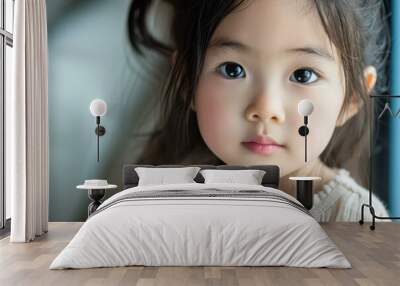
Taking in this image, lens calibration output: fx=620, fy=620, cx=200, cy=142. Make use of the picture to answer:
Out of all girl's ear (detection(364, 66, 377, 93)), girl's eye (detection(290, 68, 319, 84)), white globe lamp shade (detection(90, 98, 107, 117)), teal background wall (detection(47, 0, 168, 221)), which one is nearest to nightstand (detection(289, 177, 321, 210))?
girl's eye (detection(290, 68, 319, 84))

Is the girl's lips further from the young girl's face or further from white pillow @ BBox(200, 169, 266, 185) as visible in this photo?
white pillow @ BBox(200, 169, 266, 185)

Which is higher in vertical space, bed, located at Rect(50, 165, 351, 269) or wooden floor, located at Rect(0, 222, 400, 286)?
bed, located at Rect(50, 165, 351, 269)

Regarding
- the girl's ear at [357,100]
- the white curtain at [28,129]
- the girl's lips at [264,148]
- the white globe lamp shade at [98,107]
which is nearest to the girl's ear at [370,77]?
the girl's ear at [357,100]

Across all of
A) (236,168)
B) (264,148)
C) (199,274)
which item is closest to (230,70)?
(264,148)

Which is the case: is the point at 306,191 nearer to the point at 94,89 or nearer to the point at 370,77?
the point at 370,77

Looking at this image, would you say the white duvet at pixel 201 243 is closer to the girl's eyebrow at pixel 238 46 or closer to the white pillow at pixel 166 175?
the white pillow at pixel 166 175

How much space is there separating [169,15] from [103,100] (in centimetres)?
137

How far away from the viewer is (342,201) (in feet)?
26.2

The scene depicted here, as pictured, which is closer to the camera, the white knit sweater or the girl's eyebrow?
the girl's eyebrow

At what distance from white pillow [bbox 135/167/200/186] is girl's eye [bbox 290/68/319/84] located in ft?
5.79

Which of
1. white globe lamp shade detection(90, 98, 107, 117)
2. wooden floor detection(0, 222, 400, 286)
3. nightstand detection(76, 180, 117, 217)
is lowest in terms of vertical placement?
wooden floor detection(0, 222, 400, 286)

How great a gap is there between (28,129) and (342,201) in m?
4.06

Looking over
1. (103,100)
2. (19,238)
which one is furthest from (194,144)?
(19,238)

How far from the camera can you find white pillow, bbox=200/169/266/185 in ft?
22.9
